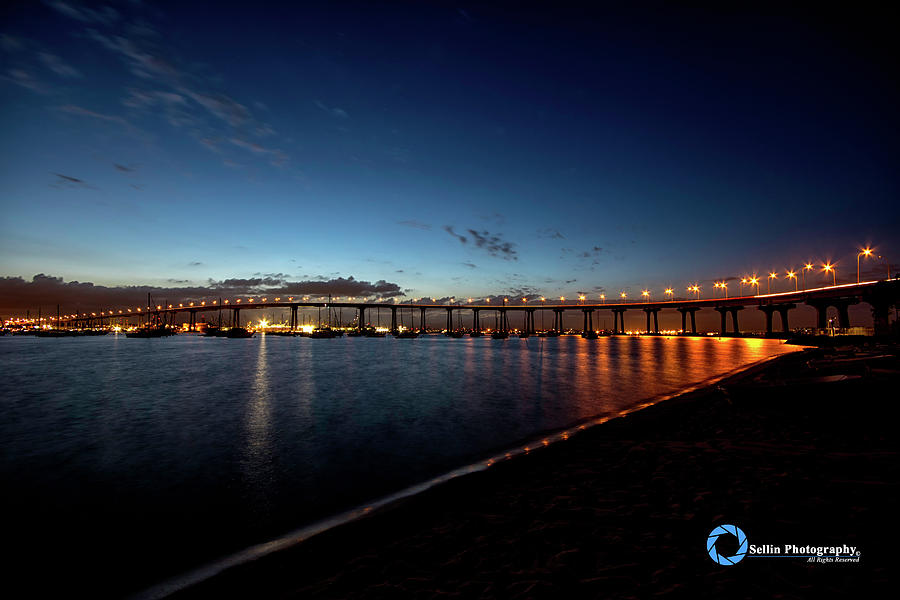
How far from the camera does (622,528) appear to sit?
5496mm

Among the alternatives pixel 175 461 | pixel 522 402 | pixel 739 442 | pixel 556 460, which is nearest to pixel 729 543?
pixel 556 460

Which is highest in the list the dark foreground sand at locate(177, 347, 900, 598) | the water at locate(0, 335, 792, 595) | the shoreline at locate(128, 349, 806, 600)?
the dark foreground sand at locate(177, 347, 900, 598)

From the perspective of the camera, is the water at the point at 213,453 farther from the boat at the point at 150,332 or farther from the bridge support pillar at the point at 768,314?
the boat at the point at 150,332

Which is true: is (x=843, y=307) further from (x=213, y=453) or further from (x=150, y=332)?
(x=150, y=332)

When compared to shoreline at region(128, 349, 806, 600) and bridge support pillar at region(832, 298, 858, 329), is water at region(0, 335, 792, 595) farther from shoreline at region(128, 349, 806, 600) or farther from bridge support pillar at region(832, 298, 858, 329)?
bridge support pillar at region(832, 298, 858, 329)

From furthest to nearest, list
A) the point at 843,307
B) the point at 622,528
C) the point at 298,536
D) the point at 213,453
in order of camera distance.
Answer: the point at 843,307
the point at 213,453
the point at 298,536
the point at 622,528

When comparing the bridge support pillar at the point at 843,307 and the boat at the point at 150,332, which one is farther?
the boat at the point at 150,332

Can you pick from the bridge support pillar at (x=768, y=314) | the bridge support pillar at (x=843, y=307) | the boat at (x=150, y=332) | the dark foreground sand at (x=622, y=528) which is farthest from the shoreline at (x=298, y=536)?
the boat at (x=150, y=332)

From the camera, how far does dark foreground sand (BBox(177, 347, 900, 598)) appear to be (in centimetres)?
430

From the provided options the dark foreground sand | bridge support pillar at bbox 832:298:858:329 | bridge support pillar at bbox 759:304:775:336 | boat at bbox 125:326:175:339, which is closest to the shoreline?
the dark foreground sand

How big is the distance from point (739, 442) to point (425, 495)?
26.8 ft

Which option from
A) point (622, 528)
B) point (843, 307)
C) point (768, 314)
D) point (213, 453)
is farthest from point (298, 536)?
point (768, 314)

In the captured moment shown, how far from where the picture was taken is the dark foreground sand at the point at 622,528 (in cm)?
430

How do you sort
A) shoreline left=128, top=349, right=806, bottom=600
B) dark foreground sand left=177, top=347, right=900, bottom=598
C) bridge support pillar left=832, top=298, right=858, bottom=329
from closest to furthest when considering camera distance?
dark foreground sand left=177, top=347, right=900, bottom=598
shoreline left=128, top=349, right=806, bottom=600
bridge support pillar left=832, top=298, right=858, bottom=329
